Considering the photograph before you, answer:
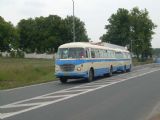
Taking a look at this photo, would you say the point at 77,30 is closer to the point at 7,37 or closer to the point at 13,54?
the point at 13,54

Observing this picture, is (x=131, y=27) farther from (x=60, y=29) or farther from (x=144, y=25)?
(x=60, y=29)

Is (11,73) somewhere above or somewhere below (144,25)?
below

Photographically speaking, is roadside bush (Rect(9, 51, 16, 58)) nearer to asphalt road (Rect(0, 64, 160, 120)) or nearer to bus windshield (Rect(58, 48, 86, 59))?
bus windshield (Rect(58, 48, 86, 59))

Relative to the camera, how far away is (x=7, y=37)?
120000 millimetres

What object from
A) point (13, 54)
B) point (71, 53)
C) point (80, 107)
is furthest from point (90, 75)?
point (13, 54)

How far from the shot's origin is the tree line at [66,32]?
349 feet

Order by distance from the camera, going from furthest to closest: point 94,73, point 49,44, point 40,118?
point 49,44 < point 94,73 < point 40,118

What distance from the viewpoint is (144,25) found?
10562 cm

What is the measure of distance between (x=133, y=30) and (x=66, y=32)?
19545mm

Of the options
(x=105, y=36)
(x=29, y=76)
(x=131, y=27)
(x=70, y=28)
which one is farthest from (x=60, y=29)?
(x=29, y=76)

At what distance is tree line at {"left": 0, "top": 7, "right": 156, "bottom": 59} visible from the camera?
10623 cm

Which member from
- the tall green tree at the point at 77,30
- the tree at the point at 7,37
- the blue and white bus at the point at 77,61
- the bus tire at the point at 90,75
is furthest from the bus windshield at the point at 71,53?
the tall green tree at the point at 77,30

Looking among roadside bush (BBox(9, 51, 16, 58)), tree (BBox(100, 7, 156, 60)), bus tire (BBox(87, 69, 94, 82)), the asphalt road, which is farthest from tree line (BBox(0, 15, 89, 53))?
the asphalt road

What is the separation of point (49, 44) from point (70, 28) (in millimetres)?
7088
